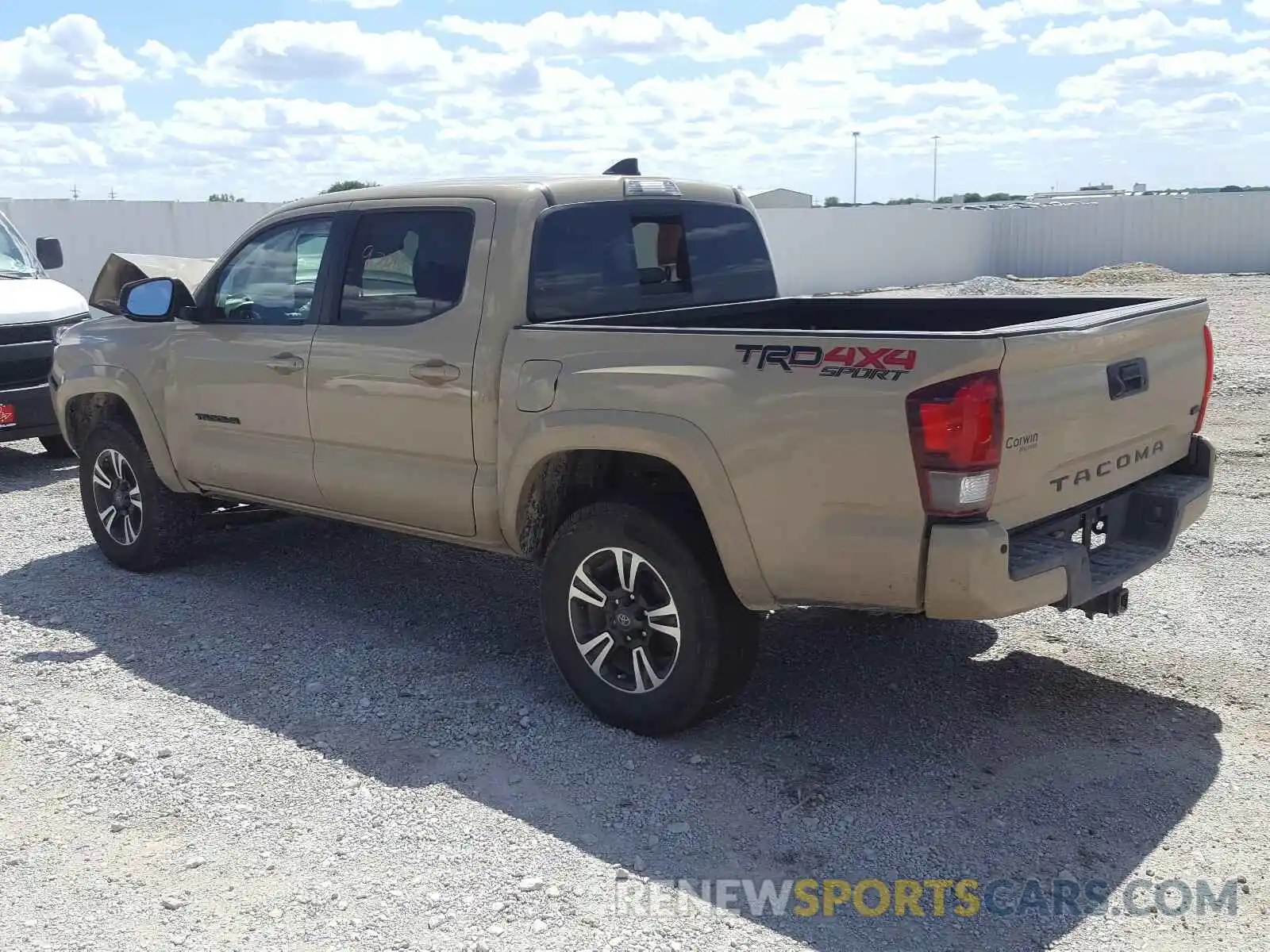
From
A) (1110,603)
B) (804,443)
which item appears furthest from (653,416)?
(1110,603)

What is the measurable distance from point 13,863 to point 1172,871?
3.48 metres

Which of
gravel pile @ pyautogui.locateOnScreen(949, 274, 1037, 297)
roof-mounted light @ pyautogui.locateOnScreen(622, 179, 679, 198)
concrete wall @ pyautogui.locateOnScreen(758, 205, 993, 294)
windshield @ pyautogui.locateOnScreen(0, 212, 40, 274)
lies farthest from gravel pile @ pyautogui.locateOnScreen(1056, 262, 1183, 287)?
roof-mounted light @ pyautogui.locateOnScreen(622, 179, 679, 198)

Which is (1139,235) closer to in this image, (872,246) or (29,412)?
(872,246)

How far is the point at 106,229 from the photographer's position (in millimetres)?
20141

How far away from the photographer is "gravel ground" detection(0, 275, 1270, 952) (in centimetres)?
351

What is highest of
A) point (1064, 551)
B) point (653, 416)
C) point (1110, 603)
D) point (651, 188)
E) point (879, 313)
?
point (651, 188)

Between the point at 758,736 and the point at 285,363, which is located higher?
the point at 285,363

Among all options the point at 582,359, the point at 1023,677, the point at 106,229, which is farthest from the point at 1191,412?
the point at 106,229

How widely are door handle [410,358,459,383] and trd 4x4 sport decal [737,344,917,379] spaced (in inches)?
55.0

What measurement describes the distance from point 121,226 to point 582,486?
59.0 feet

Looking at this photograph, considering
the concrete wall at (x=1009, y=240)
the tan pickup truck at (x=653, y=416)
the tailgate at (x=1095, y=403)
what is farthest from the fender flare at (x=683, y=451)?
the concrete wall at (x=1009, y=240)

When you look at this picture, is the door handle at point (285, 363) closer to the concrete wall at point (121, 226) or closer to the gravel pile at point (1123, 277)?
the concrete wall at point (121, 226)

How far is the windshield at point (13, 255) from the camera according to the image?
10.5 meters

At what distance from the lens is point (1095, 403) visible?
4.05m
